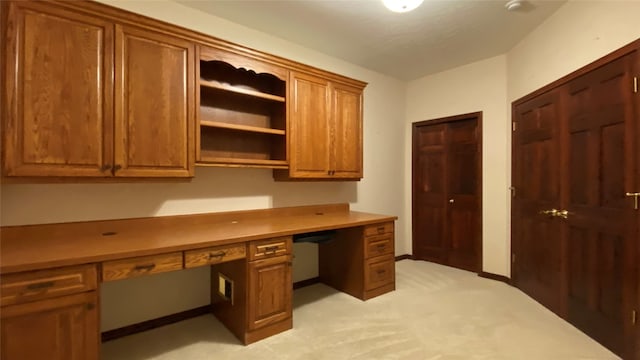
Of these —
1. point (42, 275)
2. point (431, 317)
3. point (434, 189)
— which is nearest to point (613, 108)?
point (431, 317)

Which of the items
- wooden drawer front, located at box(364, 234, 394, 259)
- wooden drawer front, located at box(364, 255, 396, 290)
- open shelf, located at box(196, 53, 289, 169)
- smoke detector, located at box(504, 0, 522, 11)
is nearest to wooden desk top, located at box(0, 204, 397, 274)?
wooden drawer front, located at box(364, 234, 394, 259)

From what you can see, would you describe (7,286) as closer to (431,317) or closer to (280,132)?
(280,132)

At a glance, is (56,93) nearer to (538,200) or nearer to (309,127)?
(309,127)

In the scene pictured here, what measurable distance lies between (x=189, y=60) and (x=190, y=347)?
6.86 feet

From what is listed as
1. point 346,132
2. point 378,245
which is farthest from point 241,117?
point 378,245

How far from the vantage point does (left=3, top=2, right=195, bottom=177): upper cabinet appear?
1714 millimetres

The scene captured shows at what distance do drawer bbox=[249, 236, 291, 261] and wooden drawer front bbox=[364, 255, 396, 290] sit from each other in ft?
3.23

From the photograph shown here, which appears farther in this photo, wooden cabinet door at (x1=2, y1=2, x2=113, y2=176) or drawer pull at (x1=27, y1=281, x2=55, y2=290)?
wooden cabinet door at (x1=2, y1=2, x2=113, y2=176)

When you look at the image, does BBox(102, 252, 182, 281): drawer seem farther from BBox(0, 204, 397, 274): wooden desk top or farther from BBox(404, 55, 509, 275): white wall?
BBox(404, 55, 509, 275): white wall

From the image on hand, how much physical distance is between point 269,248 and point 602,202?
242 centimetres

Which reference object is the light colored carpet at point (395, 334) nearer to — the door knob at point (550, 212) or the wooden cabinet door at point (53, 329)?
the wooden cabinet door at point (53, 329)

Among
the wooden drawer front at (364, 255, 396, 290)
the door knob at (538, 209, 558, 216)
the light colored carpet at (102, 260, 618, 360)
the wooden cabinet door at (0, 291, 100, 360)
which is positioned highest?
the door knob at (538, 209, 558, 216)

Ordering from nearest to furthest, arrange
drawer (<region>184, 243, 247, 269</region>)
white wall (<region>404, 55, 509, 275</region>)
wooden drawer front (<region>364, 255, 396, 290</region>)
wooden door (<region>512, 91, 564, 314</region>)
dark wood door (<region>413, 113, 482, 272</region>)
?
drawer (<region>184, 243, 247, 269</region>) < wooden door (<region>512, 91, 564, 314</region>) < wooden drawer front (<region>364, 255, 396, 290</region>) < white wall (<region>404, 55, 509, 275</region>) < dark wood door (<region>413, 113, 482, 272</region>)

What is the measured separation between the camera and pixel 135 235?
2158 mm
